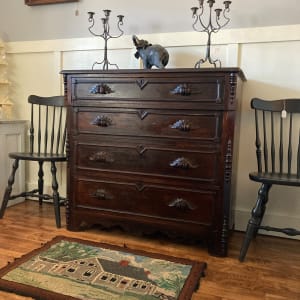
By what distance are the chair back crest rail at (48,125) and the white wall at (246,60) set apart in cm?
23

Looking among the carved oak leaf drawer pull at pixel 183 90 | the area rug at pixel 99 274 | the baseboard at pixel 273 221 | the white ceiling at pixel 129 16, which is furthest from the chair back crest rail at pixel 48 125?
the baseboard at pixel 273 221

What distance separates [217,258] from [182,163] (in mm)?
583

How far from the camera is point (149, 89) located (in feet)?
6.24

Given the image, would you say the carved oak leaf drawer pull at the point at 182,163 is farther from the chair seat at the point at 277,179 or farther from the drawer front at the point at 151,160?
the chair seat at the point at 277,179

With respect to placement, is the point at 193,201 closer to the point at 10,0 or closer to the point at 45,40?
the point at 45,40

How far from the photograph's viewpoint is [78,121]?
208 centimetres

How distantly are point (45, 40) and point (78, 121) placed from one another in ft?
3.58

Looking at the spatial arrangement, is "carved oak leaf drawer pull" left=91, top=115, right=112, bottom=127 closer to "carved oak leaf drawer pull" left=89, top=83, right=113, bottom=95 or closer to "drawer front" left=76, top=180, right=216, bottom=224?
A: "carved oak leaf drawer pull" left=89, top=83, right=113, bottom=95

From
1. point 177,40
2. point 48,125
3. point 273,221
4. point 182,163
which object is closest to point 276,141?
point 273,221

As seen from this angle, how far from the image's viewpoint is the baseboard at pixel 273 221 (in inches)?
87.6

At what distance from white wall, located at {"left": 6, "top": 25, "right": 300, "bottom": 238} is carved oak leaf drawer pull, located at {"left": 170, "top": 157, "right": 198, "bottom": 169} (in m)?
0.62

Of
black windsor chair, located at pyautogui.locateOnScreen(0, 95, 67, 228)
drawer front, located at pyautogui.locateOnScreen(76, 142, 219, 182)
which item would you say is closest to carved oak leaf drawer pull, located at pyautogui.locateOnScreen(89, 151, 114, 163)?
drawer front, located at pyautogui.locateOnScreen(76, 142, 219, 182)

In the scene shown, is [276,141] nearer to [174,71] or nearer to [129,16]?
[174,71]

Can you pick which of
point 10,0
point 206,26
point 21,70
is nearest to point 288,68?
point 206,26
